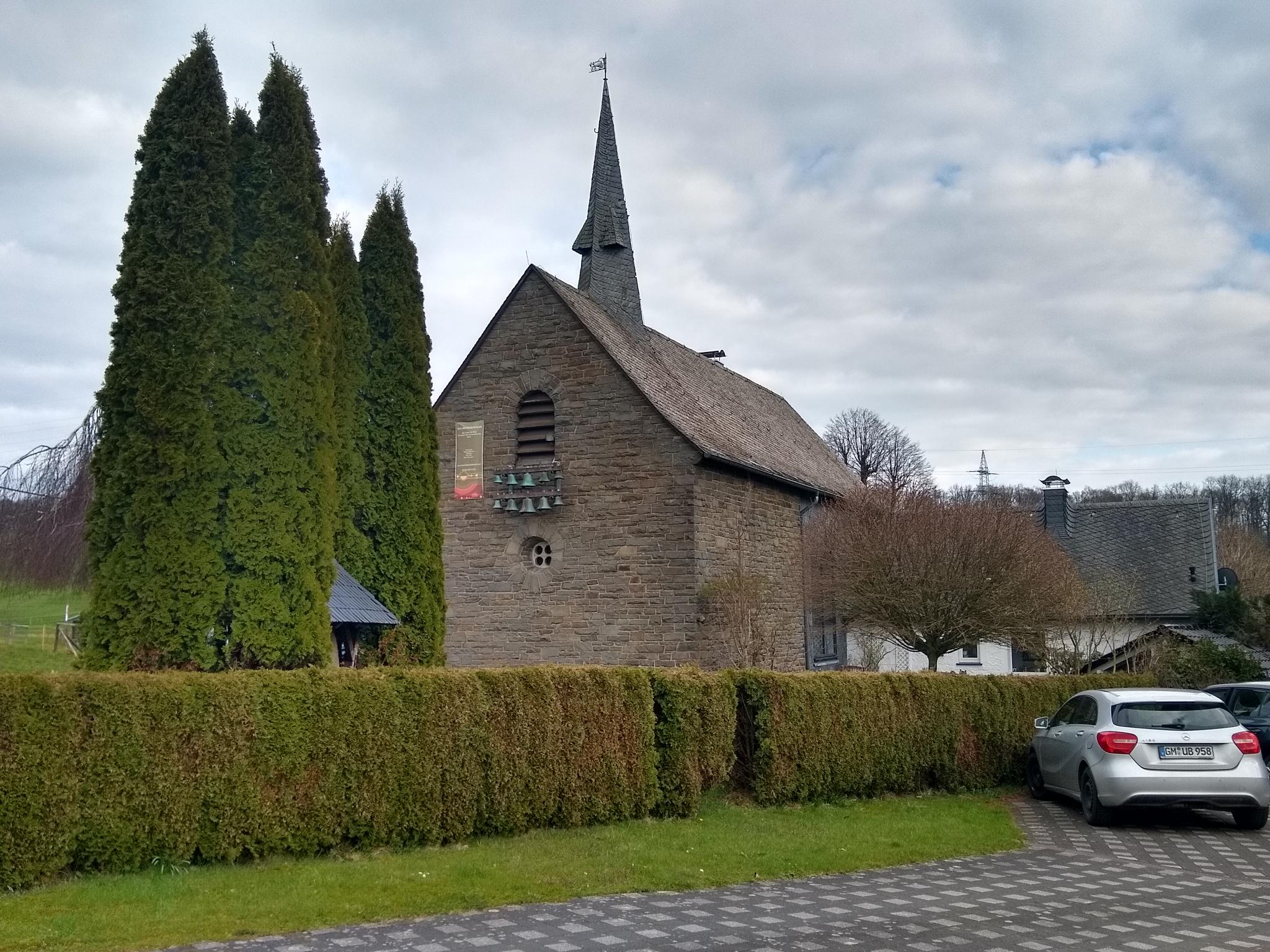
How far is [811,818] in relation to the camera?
1161cm

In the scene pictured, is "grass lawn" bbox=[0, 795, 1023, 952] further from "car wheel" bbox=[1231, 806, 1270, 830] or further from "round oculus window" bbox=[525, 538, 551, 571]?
"round oculus window" bbox=[525, 538, 551, 571]

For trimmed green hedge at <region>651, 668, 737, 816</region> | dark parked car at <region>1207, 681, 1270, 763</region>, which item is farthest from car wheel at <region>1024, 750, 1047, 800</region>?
trimmed green hedge at <region>651, 668, 737, 816</region>

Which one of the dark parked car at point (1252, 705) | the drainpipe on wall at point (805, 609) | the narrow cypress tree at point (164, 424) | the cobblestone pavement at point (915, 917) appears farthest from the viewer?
the drainpipe on wall at point (805, 609)

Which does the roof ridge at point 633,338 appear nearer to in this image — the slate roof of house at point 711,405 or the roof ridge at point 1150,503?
the slate roof of house at point 711,405

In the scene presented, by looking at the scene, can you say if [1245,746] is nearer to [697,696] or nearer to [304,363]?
[697,696]

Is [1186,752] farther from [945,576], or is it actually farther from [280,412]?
[945,576]

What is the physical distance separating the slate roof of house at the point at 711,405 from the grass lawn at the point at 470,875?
32.5 feet

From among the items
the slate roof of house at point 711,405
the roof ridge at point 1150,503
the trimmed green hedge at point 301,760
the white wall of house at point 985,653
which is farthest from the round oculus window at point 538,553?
the roof ridge at point 1150,503

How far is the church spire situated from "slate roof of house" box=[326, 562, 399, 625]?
38.2ft

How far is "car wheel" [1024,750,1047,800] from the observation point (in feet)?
45.5

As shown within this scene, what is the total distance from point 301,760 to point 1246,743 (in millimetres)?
9262

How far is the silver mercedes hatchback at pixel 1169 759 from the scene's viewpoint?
1105cm

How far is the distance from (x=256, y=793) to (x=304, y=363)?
4441 millimetres

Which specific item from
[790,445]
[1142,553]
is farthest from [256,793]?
[1142,553]
